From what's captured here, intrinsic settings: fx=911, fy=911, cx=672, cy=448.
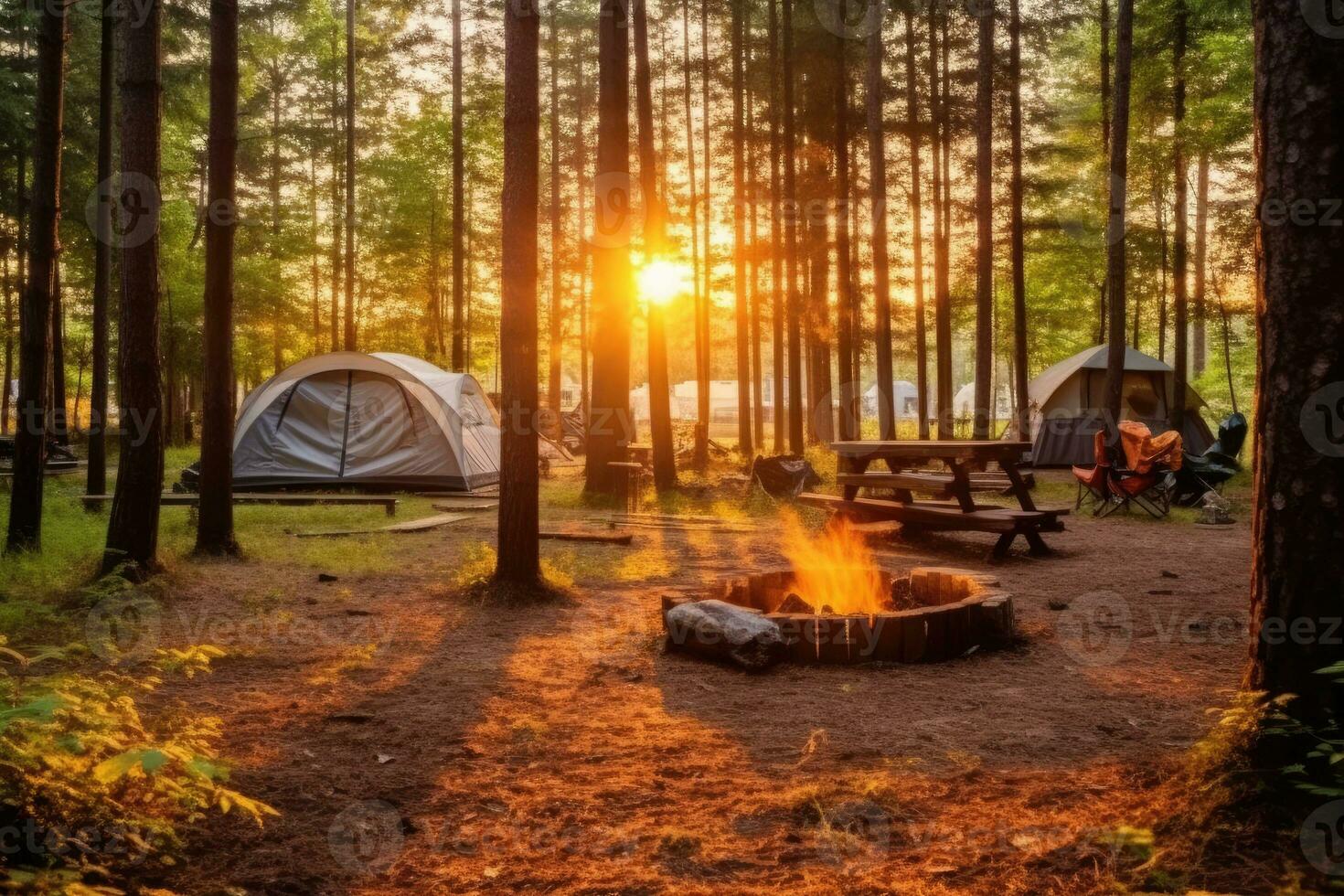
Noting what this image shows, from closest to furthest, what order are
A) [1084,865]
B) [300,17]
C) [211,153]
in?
1. [1084,865]
2. [211,153]
3. [300,17]

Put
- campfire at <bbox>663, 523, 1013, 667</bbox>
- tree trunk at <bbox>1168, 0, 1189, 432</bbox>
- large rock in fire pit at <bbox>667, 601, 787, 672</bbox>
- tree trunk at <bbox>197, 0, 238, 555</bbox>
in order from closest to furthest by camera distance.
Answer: large rock in fire pit at <bbox>667, 601, 787, 672</bbox>, campfire at <bbox>663, 523, 1013, 667</bbox>, tree trunk at <bbox>197, 0, 238, 555</bbox>, tree trunk at <bbox>1168, 0, 1189, 432</bbox>

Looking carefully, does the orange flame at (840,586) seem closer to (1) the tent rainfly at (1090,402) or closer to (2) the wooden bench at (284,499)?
(2) the wooden bench at (284,499)

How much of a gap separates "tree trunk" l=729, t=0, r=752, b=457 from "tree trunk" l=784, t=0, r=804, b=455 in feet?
4.24

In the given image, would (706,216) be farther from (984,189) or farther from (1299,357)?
(1299,357)

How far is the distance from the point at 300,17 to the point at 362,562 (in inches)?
813

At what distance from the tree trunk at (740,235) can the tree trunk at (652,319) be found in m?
4.78

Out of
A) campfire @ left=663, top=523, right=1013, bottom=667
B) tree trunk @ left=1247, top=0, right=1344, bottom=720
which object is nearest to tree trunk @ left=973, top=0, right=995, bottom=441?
campfire @ left=663, top=523, right=1013, bottom=667

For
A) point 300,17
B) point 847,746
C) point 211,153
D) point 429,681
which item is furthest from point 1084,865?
point 300,17

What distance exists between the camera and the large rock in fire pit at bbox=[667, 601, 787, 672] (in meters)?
5.47

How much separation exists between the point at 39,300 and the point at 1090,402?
67.2 feet

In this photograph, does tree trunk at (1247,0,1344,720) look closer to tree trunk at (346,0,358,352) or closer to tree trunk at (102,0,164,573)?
tree trunk at (102,0,164,573)

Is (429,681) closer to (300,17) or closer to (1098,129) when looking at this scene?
(1098,129)

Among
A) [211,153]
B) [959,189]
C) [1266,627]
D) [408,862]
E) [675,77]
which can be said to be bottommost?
[408,862]

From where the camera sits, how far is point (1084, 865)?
288 centimetres
